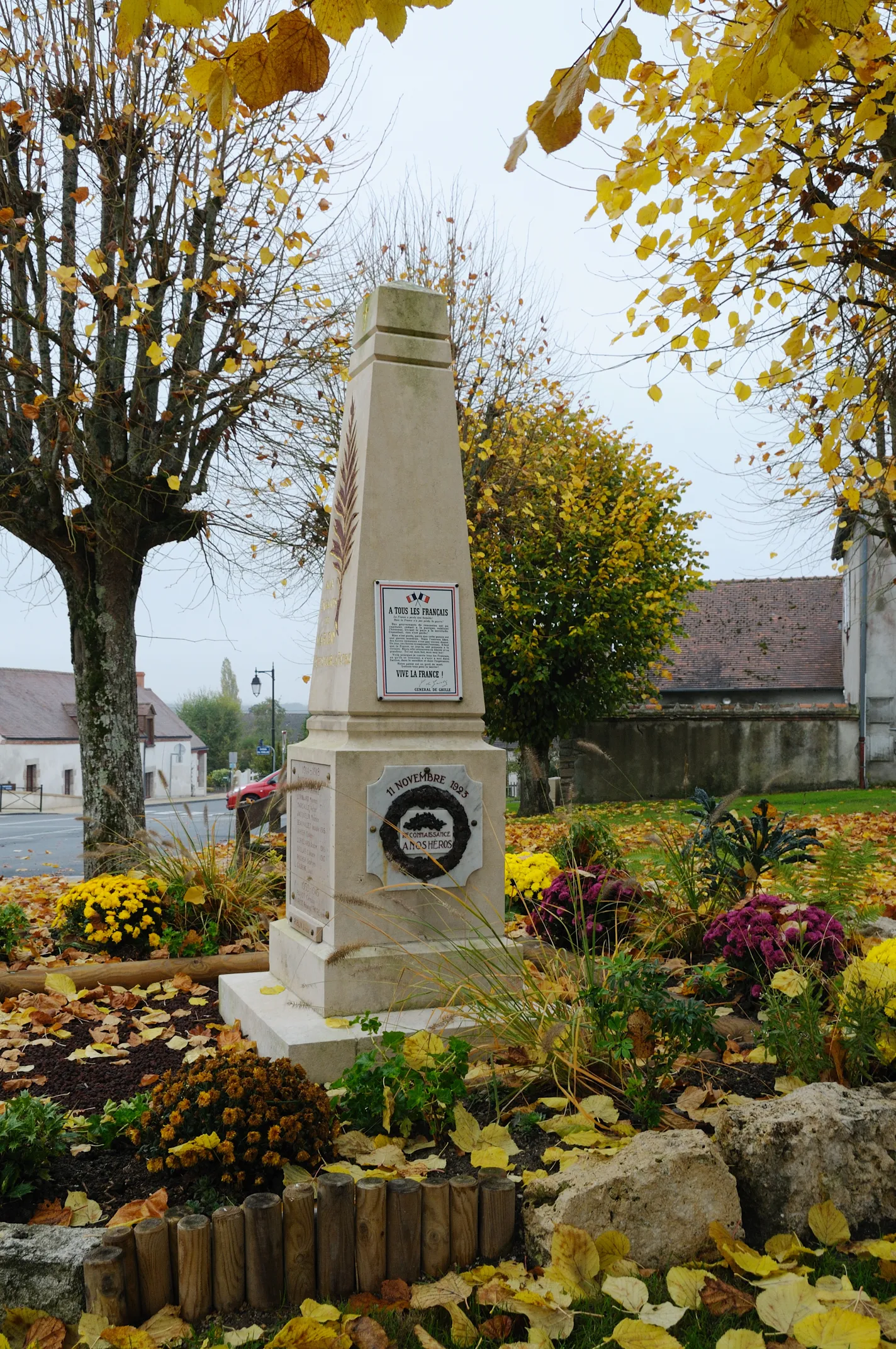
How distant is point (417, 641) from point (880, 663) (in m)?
18.5

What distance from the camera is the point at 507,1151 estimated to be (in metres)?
3.08

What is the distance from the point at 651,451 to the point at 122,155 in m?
11.3

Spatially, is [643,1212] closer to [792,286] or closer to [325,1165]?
[325,1165]

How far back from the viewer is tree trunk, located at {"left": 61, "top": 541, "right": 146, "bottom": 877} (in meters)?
8.12

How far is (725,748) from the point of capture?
772 inches

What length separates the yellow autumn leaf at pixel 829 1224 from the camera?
8.76 feet

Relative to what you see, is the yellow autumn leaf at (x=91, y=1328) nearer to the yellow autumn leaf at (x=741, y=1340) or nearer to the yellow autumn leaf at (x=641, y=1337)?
the yellow autumn leaf at (x=641, y=1337)

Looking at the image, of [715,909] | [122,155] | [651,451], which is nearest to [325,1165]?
[715,909]

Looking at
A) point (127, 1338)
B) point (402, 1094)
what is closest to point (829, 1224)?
point (402, 1094)

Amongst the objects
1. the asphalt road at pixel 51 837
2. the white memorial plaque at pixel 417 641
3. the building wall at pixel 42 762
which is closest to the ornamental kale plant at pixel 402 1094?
the white memorial plaque at pixel 417 641

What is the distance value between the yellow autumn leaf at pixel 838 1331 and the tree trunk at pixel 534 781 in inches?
530

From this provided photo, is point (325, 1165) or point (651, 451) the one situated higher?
point (651, 451)

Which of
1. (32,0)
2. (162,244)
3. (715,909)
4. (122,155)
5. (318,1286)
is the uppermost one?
(32,0)

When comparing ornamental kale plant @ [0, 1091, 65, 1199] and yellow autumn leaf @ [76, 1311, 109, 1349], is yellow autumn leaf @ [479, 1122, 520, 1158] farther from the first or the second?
ornamental kale plant @ [0, 1091, 65, 1199]
